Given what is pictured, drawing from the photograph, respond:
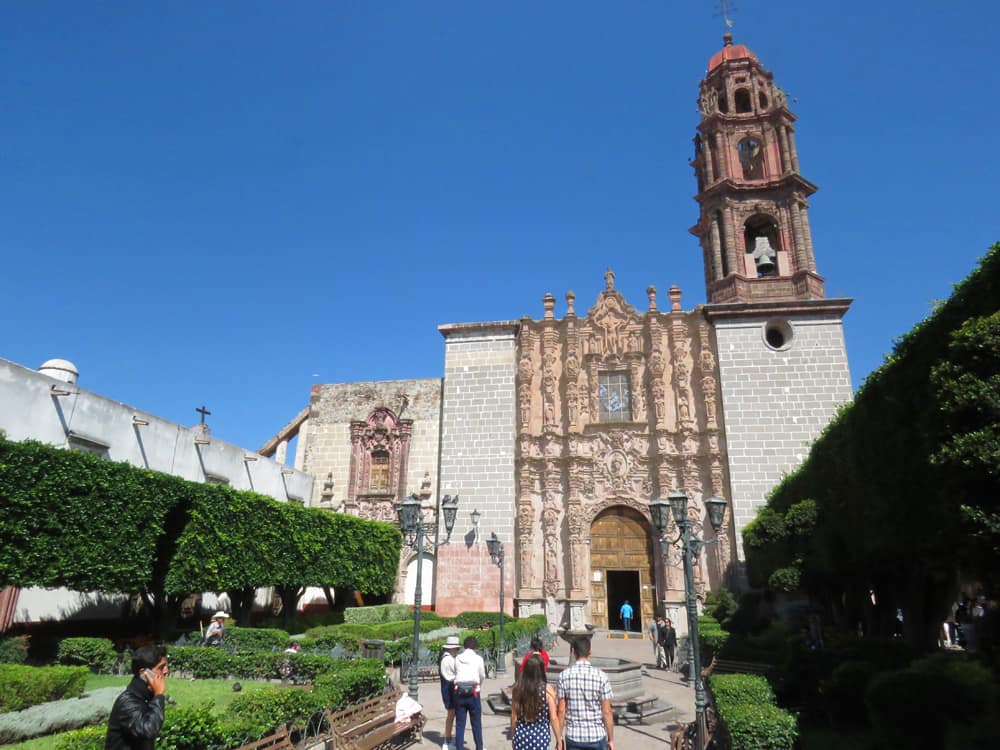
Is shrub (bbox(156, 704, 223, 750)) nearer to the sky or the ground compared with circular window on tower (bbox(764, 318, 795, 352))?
nearer to the ground

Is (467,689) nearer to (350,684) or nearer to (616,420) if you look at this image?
(350,684)

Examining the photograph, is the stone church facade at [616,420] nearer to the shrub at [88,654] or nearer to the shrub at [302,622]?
the shrub at [302,622]

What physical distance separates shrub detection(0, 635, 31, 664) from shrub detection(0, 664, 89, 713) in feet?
8.12

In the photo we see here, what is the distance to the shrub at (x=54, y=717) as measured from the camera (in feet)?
26.5

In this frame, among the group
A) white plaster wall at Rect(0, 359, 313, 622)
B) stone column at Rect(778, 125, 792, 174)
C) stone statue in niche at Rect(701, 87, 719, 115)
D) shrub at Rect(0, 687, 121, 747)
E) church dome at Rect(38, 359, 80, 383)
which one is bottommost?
shrub at Rect(0, 687, 121, 747)

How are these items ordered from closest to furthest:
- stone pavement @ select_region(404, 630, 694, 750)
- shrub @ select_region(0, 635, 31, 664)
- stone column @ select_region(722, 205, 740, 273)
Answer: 1. stone pavement @ select_region(404, 630, 694, 750)
2. shrub @ select_region(0, 635, 31, 664)
3. stone column @ select_region(722, 205, 740, 273)

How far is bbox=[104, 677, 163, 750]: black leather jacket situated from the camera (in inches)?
164

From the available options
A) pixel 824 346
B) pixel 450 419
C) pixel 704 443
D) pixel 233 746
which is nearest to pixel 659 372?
pixel 704 443

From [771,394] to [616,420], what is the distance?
5749 millimetres

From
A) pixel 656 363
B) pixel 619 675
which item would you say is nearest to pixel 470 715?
pixel 619 675

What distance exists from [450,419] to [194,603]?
11.0 m

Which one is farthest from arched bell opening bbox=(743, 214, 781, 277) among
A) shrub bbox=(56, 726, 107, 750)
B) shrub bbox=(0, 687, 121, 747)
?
shrub bbox=(56, 726, 107, 750)

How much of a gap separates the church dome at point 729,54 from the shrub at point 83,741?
107ft

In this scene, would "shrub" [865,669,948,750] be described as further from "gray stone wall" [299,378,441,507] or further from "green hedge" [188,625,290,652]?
"gray stone wall" [299,378,441,507]
